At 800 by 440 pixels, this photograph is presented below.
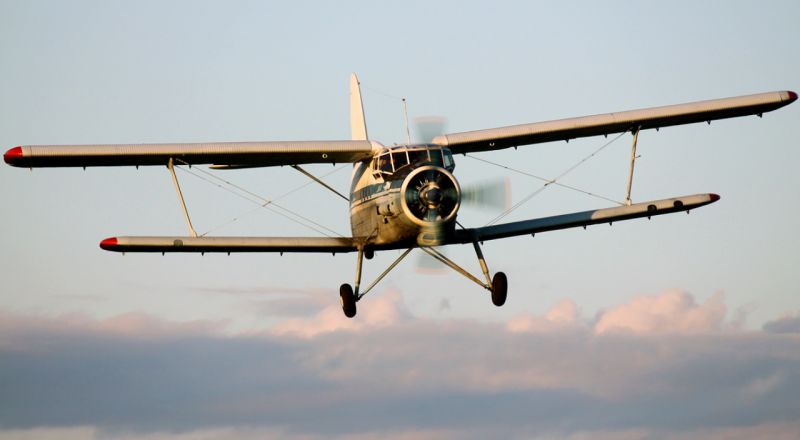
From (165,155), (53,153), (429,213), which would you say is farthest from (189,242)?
(429,213)

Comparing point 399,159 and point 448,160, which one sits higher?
point 399,159

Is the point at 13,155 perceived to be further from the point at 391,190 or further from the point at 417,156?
the point at 417,156

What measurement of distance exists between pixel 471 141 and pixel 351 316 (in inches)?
217

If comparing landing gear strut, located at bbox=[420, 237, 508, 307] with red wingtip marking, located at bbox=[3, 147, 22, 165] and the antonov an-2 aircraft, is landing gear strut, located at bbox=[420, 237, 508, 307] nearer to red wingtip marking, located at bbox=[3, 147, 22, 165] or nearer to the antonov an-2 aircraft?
A: the antonov an-2 aircraft

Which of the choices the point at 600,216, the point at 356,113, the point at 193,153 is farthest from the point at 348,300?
the point at 356,113

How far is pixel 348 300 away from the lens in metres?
25.7

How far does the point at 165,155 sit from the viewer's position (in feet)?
86.6

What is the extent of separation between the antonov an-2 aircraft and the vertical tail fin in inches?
249

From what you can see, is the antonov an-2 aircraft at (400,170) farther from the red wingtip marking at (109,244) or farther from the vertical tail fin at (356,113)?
the vertical tail fin at (356,113)

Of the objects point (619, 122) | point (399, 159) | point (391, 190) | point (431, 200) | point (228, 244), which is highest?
point (619, 122)

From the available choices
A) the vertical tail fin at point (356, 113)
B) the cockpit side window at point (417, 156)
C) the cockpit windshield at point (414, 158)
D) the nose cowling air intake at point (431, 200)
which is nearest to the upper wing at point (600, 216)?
the cockpit windshield at point (414, 158)

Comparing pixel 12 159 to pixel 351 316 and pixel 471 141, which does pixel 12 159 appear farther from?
pixel 471 141

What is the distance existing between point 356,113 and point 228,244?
10832 mm

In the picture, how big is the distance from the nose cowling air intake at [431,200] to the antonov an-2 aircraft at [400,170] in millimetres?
22
